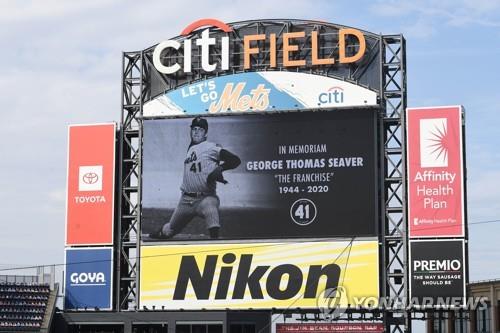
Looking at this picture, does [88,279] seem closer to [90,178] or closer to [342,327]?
[90,178]

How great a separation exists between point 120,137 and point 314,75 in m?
11.7

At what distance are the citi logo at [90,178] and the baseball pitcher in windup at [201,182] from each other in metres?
4.66

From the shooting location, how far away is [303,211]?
188 ft

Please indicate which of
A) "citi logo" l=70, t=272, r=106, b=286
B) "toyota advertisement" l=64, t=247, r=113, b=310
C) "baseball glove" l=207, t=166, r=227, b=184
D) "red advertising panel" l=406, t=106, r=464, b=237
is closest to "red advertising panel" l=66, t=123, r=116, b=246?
"toyota advertisement" l=64, t=247, r=113, b=310

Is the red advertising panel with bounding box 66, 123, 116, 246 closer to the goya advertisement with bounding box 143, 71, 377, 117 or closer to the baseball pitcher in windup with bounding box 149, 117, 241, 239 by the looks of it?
the goya advertisement with bounding box 143, 71, 377, 117

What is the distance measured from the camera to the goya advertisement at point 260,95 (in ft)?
189

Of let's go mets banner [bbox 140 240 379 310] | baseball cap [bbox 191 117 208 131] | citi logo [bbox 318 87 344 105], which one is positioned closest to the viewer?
let's go mets banner [bbox 140 240 379 310]

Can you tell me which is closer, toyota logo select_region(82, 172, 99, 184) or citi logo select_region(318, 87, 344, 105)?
citi logo select_region(318, 87, 344, 105)

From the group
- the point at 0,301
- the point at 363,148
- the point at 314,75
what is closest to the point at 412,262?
the point at 363,148

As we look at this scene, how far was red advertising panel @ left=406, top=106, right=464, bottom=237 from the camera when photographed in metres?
56.0

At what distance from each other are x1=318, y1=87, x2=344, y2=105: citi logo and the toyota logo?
13397 mm

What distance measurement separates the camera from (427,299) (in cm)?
5606

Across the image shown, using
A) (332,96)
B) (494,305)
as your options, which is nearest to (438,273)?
(494,305)

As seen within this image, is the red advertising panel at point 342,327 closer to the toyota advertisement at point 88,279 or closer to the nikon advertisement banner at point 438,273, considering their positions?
the nikon advertisement banner at point 438,273
